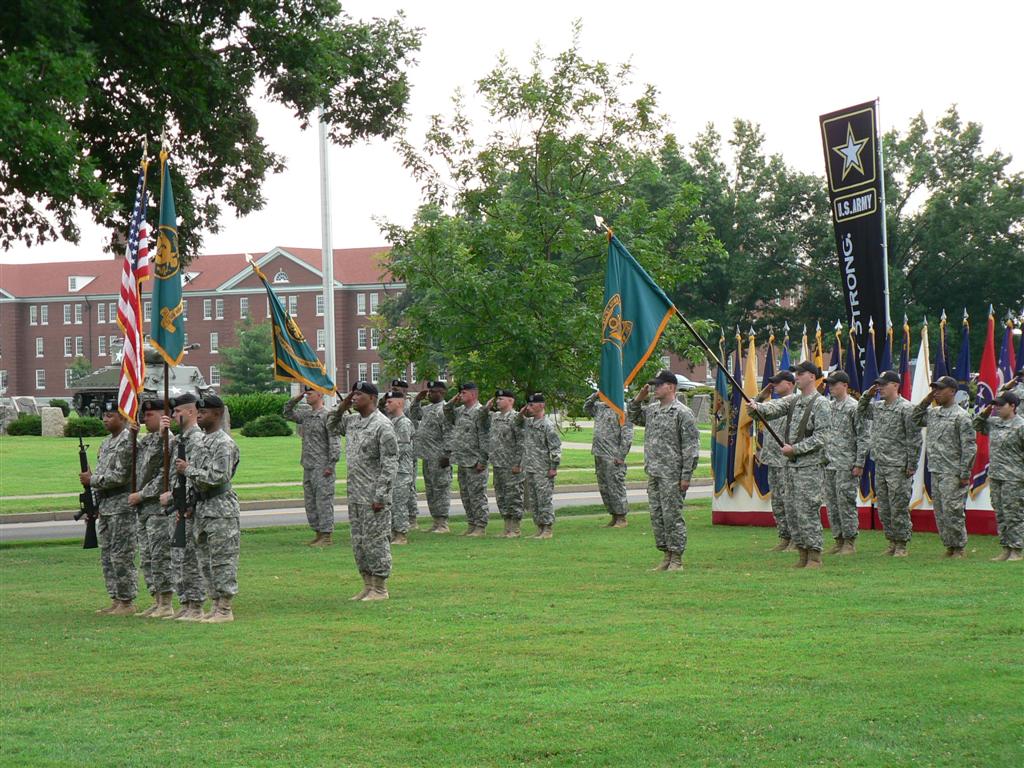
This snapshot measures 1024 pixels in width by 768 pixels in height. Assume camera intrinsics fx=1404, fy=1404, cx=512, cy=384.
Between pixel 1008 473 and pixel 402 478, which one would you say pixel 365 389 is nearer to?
pixel 402 478

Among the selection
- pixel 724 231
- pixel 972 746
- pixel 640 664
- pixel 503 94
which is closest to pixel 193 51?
pixel 503 94

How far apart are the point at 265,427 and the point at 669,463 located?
4190 centimetres

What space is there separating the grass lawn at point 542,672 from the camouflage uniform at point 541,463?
13.8ft

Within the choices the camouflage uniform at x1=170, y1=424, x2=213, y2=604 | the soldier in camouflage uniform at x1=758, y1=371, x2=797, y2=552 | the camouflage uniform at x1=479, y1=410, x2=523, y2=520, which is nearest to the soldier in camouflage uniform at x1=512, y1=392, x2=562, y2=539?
the camouflage uniform at x1=479, y1=410, x2=523, y2=520

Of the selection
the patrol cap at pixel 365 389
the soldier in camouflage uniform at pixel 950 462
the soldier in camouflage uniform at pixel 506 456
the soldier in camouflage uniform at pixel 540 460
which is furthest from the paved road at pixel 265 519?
the soldier in camouflage uniform at pixel 950 462

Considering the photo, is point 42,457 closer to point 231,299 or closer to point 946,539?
point 946,539

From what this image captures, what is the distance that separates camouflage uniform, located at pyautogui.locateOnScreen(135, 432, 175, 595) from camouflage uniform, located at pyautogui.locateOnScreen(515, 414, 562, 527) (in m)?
7.83

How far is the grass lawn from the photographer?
7621mm

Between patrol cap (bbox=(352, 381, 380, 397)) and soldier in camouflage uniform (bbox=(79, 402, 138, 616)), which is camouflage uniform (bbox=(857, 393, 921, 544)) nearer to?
patrol cap (bbox=(352, 381, 380, 397))

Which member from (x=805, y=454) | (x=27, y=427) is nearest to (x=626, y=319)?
(x=805, y=454)

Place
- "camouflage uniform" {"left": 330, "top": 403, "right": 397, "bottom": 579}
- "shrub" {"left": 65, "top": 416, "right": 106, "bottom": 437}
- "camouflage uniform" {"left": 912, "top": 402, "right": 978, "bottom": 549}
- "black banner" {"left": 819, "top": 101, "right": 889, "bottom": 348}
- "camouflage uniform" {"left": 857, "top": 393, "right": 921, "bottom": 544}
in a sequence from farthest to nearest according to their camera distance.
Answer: "shrub" {"left": 65, "top": 416, "right": 106, "bottom": 437}, "black banner" {"left": 819, "top": 101, "right": 889, "bottom": 348}, "camouflage uniform" {"left": 857, "top": 393, "right": 921, "bottom": 544}, "camouflage uniform" {"left": 912, "top": 402, "right": 978, "bottom": 549}, "camouflage uniform" {"left": 330, "top": 403, "right": 397, "bottom": 579}

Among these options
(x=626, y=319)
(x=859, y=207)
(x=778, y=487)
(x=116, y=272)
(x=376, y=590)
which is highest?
(x=116, y=272)

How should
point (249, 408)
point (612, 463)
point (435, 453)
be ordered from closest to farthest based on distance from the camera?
point (435, 453) < point (612, 463) < point (249, 408)

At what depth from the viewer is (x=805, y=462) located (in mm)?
15844
